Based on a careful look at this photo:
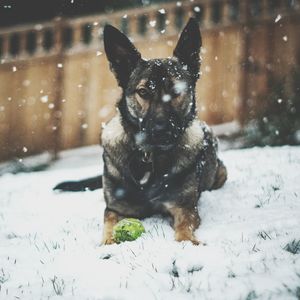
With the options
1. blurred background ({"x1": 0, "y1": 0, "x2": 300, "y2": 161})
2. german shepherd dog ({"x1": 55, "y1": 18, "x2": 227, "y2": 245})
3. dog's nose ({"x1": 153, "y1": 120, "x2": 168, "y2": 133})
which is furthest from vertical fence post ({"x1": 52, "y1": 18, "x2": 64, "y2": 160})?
dog's nose ({"x1": 153, "y1": 120, "x2": 168, "y2": 133})

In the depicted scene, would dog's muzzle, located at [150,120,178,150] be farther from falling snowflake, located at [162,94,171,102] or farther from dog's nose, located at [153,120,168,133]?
falling snowflake, located at [162,94,171,102]

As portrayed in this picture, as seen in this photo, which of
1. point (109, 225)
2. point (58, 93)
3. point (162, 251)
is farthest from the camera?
point (58, 93)

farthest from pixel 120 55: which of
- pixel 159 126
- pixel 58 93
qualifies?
pixel 58 93

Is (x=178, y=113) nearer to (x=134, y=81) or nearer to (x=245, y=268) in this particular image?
(x=134, y=81)

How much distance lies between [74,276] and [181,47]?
2.20m

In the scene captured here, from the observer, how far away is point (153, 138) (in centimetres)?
339

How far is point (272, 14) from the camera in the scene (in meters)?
7.59

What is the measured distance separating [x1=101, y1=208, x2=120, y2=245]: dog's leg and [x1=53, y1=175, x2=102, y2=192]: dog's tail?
4.24ft

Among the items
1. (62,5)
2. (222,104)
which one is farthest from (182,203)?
(62,5)

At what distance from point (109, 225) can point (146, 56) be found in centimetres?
501

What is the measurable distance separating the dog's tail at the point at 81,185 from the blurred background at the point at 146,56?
10.2ft

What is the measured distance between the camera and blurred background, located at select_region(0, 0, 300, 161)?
764cm

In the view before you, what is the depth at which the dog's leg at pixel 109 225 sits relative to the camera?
127 inches

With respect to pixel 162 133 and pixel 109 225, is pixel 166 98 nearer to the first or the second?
pixel 162 133
